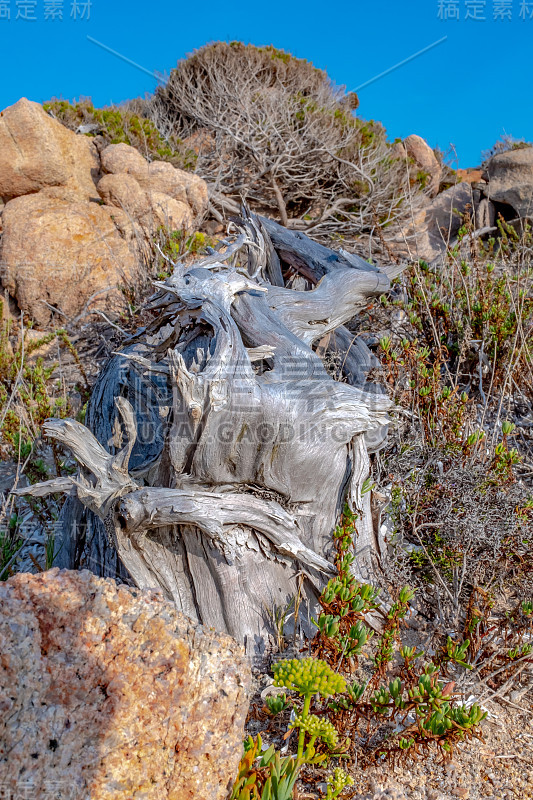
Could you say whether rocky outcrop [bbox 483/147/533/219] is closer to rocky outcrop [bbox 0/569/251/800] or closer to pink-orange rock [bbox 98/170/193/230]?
pink-orange rock [bbox 98/170/193/230]

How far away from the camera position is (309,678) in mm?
1644

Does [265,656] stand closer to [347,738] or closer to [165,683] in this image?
[347,738]

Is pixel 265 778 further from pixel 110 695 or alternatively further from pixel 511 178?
pixel 511 178

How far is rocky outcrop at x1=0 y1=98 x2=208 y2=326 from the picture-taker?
6.71m

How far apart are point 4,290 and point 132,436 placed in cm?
569

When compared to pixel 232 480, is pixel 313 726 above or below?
below

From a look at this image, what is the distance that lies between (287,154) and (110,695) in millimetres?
10827

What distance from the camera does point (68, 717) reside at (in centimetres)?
141

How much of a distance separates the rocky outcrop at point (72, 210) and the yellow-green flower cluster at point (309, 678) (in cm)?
489

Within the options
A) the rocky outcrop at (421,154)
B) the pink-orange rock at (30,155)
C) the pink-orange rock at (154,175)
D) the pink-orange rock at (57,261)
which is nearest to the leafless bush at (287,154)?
the pink-orange rock at (154,175)

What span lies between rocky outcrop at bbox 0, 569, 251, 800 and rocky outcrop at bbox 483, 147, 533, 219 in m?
10.8

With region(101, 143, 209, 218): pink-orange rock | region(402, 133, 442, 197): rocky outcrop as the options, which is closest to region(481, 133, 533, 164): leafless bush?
region(402, 133, 442, 197): rocky outcrop

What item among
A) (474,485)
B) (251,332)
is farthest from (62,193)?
(474,485)

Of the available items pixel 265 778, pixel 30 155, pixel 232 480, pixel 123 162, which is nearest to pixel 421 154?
pixel 123 162
